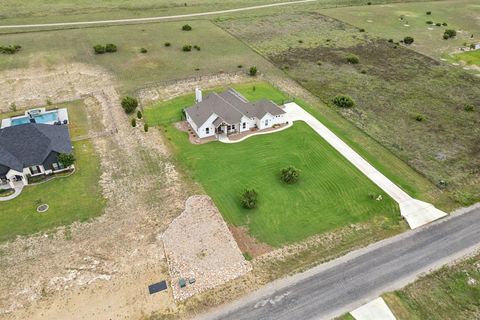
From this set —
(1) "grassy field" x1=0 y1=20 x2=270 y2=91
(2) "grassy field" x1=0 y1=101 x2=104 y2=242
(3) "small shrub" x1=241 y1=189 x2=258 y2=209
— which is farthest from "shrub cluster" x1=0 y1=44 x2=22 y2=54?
(3) "small shrub" x1=241 y1=189 x2=258 y2=209

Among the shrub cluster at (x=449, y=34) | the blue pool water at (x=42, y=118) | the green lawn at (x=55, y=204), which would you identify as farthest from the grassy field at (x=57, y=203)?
the shrub cluster at (x=449, y=34)

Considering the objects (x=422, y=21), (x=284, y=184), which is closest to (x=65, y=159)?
(x=284, y=184)

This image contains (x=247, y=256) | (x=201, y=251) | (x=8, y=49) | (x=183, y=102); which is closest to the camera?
(x=247, y=256)

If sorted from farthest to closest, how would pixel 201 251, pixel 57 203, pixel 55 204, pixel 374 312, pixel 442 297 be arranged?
pixel 57 203 → pixel 55 204 → pixel 201 251 → pixel 442 297 → pixel 374 312

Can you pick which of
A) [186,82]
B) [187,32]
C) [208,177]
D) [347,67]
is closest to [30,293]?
[208,177]

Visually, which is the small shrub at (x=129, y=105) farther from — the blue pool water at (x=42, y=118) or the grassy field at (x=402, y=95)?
the grassy field at (x=402, y=95)

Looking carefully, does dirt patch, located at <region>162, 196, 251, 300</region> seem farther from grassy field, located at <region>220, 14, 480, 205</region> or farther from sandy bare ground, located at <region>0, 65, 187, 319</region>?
grassy field, located at <region>220, 14, 480, 205</region>

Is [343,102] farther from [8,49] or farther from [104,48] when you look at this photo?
[8,49]
